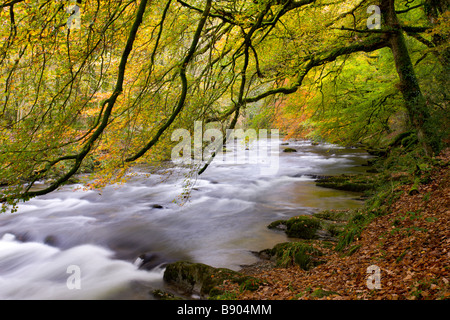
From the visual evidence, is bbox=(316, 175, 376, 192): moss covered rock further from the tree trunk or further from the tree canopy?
the tree trunk

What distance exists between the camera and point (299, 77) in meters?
7.37

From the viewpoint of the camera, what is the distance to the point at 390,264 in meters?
4.25

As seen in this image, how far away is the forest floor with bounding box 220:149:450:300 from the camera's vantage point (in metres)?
3.61

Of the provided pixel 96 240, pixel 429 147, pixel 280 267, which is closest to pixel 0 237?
pixel 96 240

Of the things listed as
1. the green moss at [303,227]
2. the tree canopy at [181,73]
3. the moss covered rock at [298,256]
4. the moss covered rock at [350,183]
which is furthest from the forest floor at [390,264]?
the moss covered rock at [350,183]

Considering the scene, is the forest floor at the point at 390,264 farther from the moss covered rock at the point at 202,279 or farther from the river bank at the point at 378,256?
the moss covered rock at the point at 202,279

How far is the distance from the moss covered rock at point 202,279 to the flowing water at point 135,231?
521 millimetres

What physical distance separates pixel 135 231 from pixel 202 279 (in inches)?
189

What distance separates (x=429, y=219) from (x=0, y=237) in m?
11.7

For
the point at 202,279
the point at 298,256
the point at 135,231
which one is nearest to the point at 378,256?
the point at 298,256

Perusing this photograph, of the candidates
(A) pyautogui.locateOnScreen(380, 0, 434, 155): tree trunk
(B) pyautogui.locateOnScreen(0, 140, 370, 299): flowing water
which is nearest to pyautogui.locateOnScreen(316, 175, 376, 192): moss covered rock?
(B) pyautogui.locateOnScreen(0, 140, 370, 299): flowing water

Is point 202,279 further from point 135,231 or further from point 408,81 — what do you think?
point 408,81

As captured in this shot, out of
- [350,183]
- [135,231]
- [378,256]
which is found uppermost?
[350,183]

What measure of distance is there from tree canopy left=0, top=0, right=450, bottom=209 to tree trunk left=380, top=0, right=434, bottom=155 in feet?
0.08
